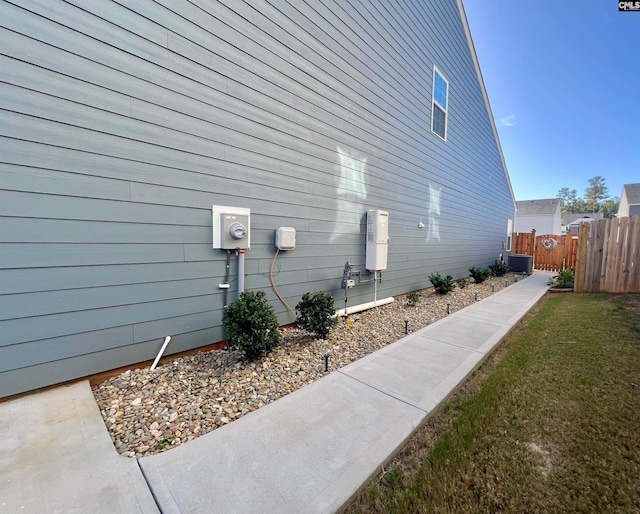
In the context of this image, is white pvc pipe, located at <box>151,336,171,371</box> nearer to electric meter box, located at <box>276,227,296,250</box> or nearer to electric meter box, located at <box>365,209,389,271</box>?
electric meter box, located at <box>276,227,296,250</box>

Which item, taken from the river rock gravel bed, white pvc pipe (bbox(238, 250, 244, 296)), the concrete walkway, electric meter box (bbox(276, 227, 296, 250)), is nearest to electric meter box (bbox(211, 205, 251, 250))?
white pvc pipe (bbox(238, 250, 244, 296))

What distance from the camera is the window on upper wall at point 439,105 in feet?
21.7

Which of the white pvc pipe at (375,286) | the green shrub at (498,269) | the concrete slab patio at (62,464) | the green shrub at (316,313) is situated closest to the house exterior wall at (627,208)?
the green shrub at (498,269)

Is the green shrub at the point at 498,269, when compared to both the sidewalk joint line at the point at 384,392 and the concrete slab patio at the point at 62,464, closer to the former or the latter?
the sidewalk joint line at the point at 384,392

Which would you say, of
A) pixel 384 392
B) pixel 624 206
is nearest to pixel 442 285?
pixel 384 392

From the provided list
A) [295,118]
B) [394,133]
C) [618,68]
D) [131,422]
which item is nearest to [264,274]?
[131,422]

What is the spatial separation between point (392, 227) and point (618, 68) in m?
17.7

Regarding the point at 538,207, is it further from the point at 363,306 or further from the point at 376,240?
the point at 363,306

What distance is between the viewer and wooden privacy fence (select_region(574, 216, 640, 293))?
19.5 feet

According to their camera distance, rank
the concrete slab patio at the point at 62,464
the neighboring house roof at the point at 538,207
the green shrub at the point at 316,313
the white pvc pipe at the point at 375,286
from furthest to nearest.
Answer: the neighboring house roof at the point at 538,207 → the white pvc pipe at the point at 375,286 → the green shrub at the point at 316,313 → the concrete slab patio at the point at 62,464

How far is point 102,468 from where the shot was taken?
1.38 m

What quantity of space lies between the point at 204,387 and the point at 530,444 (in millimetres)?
2416

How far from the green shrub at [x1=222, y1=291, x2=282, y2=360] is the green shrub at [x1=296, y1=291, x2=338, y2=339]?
2.29ft

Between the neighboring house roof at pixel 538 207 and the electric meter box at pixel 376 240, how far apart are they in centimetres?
2814
